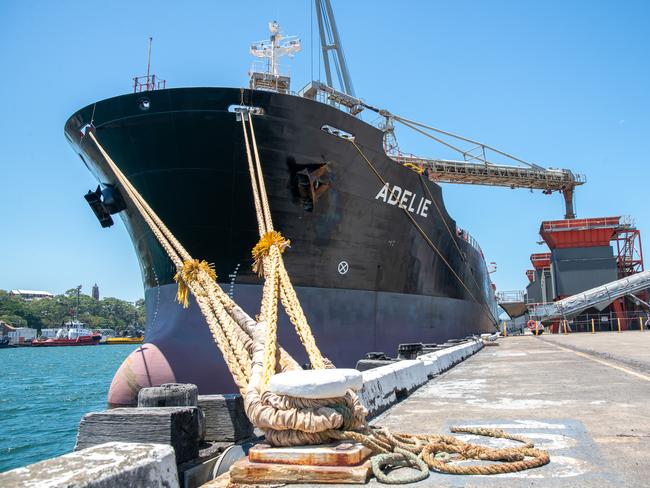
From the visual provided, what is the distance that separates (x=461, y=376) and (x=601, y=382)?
2104mm

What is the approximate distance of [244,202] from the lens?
10836mm

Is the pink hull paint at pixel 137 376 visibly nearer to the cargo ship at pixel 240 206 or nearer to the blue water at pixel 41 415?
the cargo ship at pixel 240 206

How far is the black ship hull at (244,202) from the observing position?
10.5 metres

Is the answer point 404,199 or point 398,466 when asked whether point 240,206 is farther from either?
point 398,466

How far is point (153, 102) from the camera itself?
34.6 feet

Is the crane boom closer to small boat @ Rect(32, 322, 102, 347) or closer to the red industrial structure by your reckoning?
the red industrial structure

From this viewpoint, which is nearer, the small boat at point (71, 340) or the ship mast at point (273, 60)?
the ship mast at point (273, 60)

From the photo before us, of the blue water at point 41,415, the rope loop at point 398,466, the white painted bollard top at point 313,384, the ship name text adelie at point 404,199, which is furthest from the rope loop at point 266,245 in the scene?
the ship name text adelie at point 404,199

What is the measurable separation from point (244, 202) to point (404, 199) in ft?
15.9

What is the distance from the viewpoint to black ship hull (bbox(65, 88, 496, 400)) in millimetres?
10508

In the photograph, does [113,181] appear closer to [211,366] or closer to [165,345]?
[165,345]

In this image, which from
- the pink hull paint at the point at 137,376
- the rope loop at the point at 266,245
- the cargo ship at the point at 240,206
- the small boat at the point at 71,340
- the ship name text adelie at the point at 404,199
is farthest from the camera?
the small boat at the point at 71,340

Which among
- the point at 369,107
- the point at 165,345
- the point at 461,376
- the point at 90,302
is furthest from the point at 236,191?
the point at 90,302

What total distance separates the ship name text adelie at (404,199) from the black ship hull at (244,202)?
0.06m
